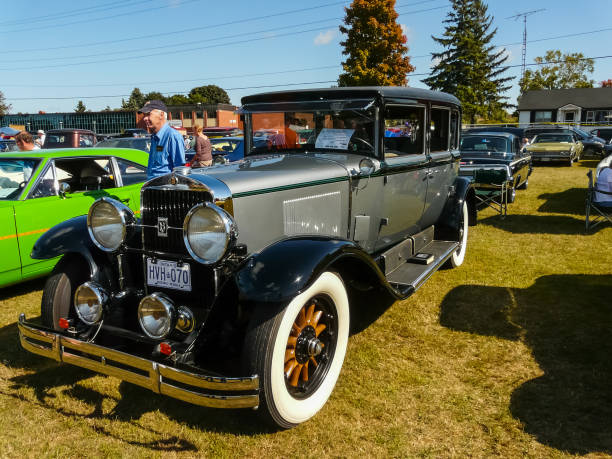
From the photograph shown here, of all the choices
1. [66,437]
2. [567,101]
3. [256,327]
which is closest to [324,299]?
[256,327]

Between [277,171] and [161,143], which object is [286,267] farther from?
[161,143]

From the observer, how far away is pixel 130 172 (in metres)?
6.05

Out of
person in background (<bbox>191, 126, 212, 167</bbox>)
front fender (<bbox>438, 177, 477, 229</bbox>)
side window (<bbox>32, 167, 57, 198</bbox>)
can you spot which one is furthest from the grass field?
person in background (<bbox>191, 126, 212, 167</bbox>)

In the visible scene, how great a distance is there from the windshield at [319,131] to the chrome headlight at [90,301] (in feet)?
6.39

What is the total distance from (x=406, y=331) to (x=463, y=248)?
235 cm

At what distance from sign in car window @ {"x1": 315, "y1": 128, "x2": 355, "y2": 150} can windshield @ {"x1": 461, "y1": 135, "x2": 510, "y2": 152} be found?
831cm

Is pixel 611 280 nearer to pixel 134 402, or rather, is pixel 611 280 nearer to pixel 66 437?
pixel 134 402

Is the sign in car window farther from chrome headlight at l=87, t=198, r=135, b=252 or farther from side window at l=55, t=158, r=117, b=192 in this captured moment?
side window at l=55, t=158, r=117, b=192

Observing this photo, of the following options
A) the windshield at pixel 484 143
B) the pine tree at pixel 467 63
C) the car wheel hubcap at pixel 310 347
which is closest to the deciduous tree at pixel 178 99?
the pine tree at pixel 467 63

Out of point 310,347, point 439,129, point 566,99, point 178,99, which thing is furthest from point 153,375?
point 178,99

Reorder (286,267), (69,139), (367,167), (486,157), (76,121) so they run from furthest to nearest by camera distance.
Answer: (76,121)
(69,139)
(486,157)
(367,167)
(286,267)

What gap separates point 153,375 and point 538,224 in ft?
24.9

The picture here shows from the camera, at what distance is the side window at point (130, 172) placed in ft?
19.4

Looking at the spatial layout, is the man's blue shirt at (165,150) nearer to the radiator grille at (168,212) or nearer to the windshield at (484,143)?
the radiator grille at (168,212)
